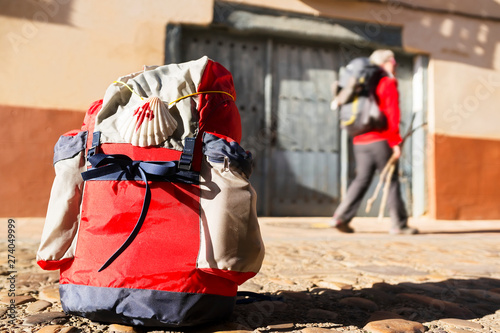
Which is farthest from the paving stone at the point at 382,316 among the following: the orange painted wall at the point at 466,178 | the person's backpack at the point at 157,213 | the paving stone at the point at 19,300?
the orange painted wall at the point at 466,178

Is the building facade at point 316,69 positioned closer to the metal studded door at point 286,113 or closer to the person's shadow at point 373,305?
the metal studded door at point 286,113

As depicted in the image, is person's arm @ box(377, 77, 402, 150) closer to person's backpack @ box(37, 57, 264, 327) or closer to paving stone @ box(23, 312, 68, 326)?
person's backpack @ box(37, 57, 264, 327)

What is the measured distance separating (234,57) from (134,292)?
5262mm

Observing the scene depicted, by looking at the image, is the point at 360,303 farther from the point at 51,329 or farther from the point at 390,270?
the point at 51,329

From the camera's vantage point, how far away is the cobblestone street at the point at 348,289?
1575 millimetres

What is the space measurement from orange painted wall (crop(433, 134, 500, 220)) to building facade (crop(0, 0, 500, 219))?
0.05ft

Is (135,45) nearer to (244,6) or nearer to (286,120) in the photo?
(244,6)

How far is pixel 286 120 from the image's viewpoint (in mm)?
6387

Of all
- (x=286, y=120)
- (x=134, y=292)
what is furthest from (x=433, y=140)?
(x=134, y=292)

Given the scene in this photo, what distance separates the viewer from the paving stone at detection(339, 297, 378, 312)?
185 centimetres

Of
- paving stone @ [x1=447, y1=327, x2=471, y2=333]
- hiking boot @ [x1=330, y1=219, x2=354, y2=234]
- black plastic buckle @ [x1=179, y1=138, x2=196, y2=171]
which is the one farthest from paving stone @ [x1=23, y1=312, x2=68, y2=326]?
hiking boot @ [x1=330, y1=219, x2=354, y2=234]

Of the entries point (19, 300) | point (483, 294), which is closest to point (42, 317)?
point (19, 300)

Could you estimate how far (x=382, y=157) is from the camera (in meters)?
4.55

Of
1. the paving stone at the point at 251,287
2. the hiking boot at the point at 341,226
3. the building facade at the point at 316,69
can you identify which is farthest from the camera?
the building facade at the point at 316,69
